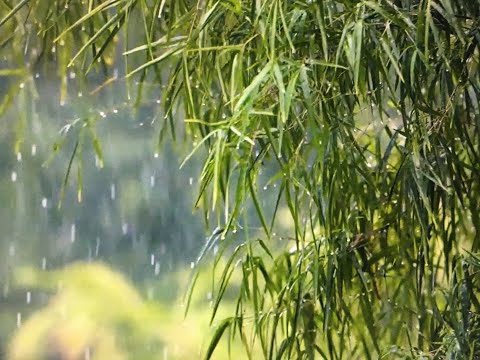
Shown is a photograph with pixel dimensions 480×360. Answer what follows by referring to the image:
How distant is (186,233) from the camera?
1885 mm

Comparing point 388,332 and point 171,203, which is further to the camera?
point 171,203

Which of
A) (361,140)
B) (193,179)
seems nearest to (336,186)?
(361,140)

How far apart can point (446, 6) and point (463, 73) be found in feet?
0.49

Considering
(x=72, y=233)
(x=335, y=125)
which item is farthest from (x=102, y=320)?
(x=335, y=125)

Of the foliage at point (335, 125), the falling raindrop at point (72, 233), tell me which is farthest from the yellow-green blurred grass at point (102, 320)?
the foliage at point (335, 125)

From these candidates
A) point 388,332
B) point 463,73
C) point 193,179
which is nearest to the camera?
point 463,73

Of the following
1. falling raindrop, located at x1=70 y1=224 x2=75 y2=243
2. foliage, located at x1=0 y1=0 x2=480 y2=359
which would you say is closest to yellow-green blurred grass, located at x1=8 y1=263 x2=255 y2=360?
falling raindrop, located at x1=70 y1=224 x2=75 y2=243

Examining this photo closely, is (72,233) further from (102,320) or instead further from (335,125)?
(335,125)

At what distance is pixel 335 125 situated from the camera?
0.90 metres

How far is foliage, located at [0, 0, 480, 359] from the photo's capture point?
0.83 m

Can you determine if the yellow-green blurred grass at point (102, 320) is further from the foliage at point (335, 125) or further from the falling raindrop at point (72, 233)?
the foliage at point (335, 125)

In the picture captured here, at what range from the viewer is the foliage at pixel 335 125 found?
0.83 metres

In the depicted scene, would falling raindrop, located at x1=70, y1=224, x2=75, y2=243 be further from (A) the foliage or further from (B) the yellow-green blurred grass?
(A) the foliage

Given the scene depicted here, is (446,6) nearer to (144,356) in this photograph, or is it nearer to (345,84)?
(345,84)
